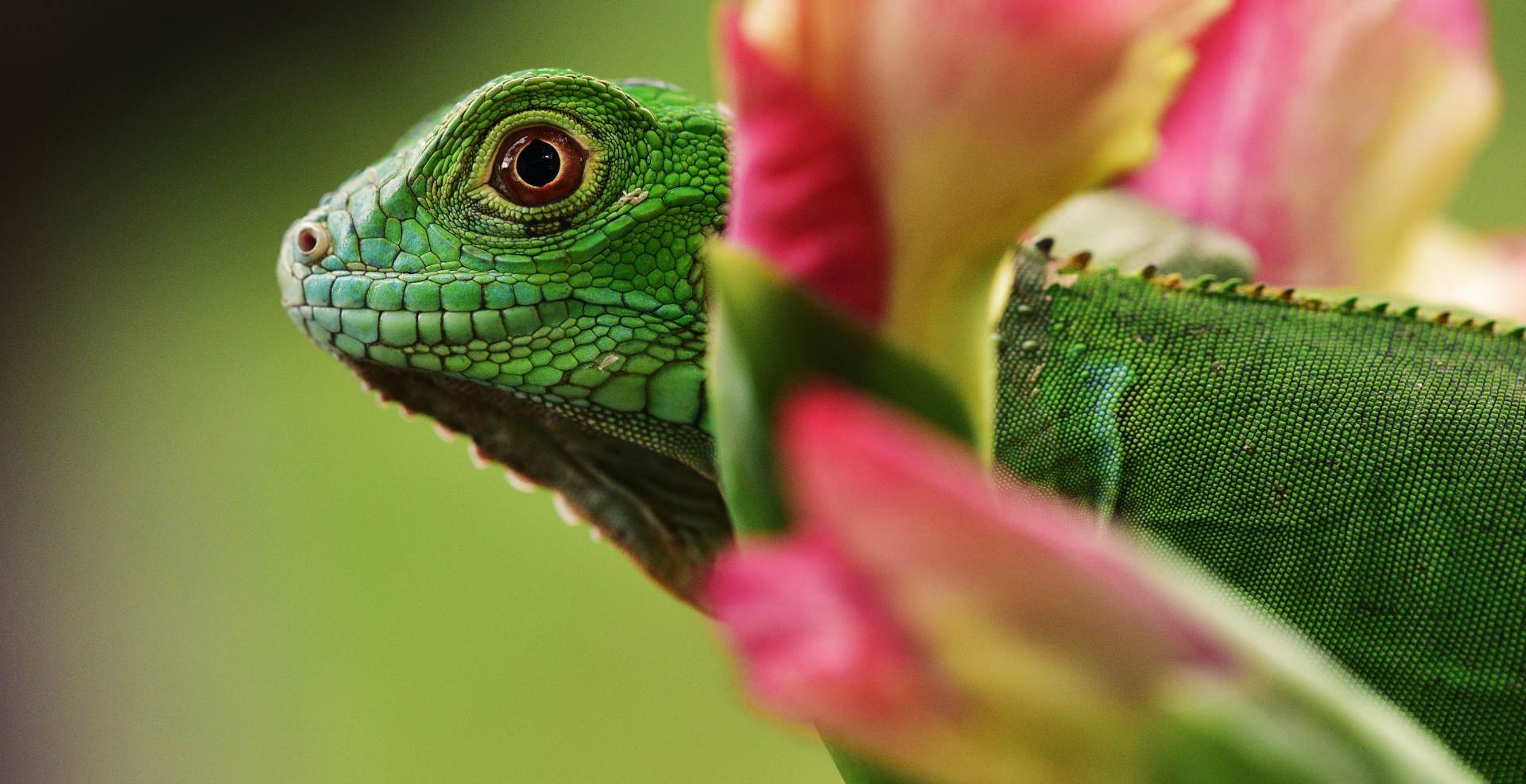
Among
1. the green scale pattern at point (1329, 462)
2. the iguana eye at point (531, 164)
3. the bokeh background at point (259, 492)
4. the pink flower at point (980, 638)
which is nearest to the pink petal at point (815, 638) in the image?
the pink flower at point (980, 638)

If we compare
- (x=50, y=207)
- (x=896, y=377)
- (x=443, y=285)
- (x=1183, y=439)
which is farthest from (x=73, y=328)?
Result: (x=896, y=377)

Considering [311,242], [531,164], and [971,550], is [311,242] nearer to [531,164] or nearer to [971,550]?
[531,164]

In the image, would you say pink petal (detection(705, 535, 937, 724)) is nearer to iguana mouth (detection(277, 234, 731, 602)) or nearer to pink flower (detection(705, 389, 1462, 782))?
pink flower (detection(705, 389, 1462, 782))

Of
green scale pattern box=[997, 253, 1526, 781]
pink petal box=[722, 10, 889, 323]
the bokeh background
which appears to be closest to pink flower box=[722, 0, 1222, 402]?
pink petal box=[722, 10, 889, 323]

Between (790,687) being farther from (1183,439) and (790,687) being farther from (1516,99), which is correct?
(1516,99)

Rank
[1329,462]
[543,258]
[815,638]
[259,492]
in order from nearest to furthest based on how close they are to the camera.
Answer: [815,638] < [1329,462] < [543,258] < [259,492]

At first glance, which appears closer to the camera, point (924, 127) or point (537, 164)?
point (924, 127)

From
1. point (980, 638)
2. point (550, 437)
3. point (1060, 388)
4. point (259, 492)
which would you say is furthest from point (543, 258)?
point (259, 492)
